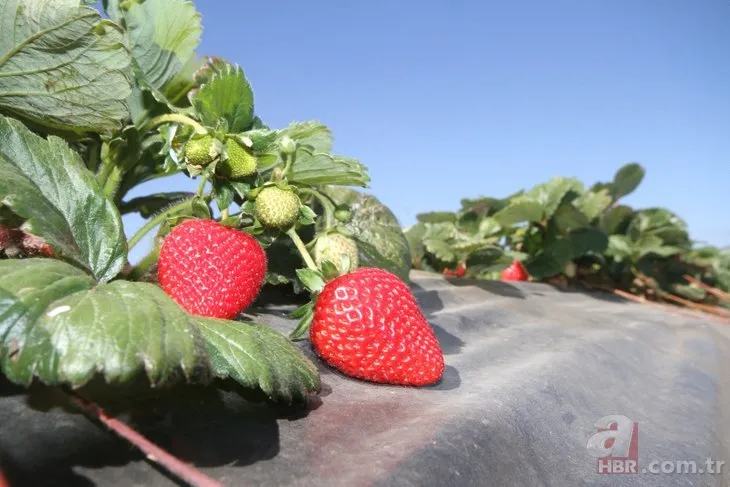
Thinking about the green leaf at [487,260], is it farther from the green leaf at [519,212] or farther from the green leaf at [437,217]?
the green leaf at [437,217]

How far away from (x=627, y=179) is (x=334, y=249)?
2.57 metres

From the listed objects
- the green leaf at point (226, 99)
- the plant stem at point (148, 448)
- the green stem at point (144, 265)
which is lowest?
the plant stem at point (148, 448)

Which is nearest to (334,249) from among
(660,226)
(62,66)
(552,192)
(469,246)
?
(62,66)

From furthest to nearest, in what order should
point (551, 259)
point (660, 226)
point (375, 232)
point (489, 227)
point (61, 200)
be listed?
point (660, 226), point (551, 259), point (489, 227), point (375, 232), point (61, 200)

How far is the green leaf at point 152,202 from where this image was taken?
1414 millimetres

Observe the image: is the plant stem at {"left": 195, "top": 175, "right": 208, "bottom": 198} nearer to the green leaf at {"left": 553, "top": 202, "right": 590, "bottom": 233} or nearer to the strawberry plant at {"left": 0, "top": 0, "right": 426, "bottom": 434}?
the strawberry plant at {"left": 0, "top": 0, "right": 426, "bottom": 434}

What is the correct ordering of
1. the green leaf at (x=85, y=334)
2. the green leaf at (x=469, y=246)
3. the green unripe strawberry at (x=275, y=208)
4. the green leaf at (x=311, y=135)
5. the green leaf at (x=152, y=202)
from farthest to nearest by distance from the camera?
the green leaf at (x=469, y=246) → the green leaf at (x=152, y=202) → the green leaf at (x=311, y=135) → the green unripe strawberry at (x=275, y=208) → the green leaf at (x=85, y=334)

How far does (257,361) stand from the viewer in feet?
2.17

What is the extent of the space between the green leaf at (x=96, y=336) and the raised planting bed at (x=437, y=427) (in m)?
0.07

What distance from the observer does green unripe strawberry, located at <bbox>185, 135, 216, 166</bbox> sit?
3.16 feet

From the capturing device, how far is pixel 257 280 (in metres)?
0.99

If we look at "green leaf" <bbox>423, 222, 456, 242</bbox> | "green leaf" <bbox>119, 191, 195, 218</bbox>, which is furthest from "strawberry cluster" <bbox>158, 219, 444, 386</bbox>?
"green leaf" <bbox>423, 222, 456, 242</bbox>

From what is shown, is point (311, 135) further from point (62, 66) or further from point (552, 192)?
point (552, 192)

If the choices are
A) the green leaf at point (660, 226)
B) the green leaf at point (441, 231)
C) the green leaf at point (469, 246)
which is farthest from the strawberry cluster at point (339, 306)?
the green leaf at point (660, 226)
